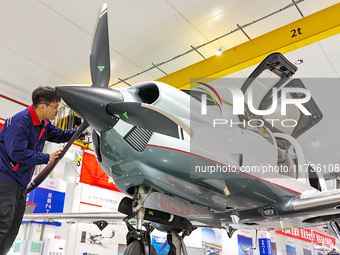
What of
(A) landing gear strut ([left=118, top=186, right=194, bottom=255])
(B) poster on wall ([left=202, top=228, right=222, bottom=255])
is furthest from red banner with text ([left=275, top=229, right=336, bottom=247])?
(A) landing gear strut ([left=118, top=186, right=194, bottom=255])

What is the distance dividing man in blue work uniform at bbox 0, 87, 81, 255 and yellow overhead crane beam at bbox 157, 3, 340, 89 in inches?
168

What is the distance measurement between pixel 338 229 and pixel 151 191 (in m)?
2.21

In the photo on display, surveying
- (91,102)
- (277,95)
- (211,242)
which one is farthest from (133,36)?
(211,242)

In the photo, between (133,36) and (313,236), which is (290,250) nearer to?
(313,236)

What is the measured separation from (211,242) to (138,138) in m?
6.94

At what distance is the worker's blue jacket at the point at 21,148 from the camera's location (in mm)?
2746

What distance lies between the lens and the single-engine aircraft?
7.53 feet

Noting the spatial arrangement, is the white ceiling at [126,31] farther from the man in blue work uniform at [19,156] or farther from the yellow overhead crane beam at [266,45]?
the man in blue work uniform at [19,156]

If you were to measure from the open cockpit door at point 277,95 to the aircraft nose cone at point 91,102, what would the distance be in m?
1.36

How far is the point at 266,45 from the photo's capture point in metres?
6.14

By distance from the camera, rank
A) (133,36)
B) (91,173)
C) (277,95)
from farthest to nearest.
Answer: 1. (91,173)
2. (133,36)
3. (277,95)

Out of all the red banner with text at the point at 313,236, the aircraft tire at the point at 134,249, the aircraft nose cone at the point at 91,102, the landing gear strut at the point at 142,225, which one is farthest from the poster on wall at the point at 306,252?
the aircraft nose cone at the point at 91,102

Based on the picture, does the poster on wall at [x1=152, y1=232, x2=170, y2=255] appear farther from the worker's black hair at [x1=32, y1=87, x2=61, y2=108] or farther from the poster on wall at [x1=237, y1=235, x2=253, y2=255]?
the worker's black hair at [x1=32, y1=87, x2=61, y2=108]

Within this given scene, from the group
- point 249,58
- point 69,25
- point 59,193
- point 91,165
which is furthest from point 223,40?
point 59,193
